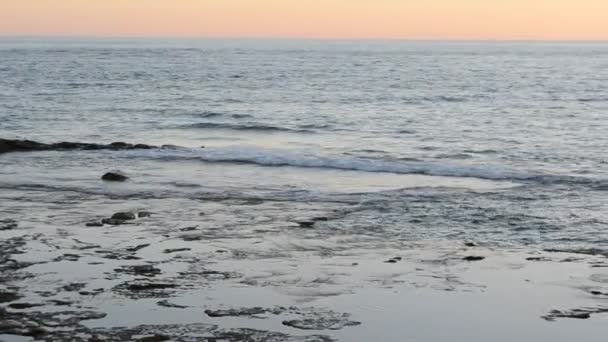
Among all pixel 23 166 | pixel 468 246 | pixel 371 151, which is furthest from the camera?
pixel 371 151

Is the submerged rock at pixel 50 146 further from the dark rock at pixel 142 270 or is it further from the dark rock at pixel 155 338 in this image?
the dark rock at pixel 155 338

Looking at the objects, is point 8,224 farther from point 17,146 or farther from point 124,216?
point 17,146

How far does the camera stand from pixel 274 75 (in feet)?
233

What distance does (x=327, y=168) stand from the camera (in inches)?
899

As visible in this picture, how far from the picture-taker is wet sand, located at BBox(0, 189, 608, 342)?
885cm

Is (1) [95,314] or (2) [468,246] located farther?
(2) [468,246]

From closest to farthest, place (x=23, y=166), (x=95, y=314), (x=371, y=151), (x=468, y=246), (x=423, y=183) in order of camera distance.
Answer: (x=95, y=314)
(x=468, y=246)
(x=423, y=183)
(x=23, y=166)
(x=371, y=151)

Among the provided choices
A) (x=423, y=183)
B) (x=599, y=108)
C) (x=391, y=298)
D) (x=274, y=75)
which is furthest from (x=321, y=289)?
(x=274, y=75)

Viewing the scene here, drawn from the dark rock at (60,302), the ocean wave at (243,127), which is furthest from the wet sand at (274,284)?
the ocean wave at (243,127)

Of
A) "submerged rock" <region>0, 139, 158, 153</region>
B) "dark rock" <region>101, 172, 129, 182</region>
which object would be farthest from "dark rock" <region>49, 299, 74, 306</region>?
"submerged rock" <region>0, 139, 158, 153</region>

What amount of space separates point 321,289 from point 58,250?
3976 millimetres

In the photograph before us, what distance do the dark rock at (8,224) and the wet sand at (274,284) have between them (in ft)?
0.05

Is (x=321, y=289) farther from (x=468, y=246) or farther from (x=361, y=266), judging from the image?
(x=468, y=246)

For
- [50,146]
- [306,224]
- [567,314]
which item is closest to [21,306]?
[567,314]
